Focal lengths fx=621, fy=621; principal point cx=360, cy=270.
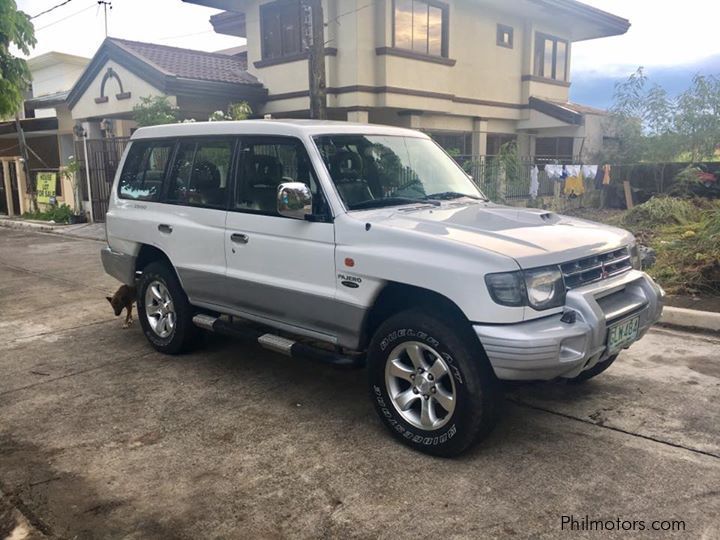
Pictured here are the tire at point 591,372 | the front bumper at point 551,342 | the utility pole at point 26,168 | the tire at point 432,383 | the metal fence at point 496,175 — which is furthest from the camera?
the utility pole at point 26,168

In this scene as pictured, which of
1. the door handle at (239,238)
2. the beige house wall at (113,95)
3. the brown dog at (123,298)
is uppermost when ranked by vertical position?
the beige house wall at (113,95)

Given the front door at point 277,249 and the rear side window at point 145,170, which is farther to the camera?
the rear side window at point 145,170

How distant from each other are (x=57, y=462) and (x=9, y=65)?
7.25m

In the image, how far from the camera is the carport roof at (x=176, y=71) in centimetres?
1445

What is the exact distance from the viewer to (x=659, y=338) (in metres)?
6.07

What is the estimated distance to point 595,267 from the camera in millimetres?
3775

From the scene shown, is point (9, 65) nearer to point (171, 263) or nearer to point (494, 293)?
point (171, 263)

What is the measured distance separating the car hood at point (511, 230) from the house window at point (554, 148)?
16739 millimetres

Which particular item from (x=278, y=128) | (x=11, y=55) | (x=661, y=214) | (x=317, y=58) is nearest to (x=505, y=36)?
(x=661, y=214)

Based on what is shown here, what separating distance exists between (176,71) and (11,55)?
6.43m

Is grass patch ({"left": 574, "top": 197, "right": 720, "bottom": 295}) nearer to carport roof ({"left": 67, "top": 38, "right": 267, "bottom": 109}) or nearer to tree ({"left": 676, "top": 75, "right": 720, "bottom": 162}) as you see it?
tree ({"left": 676, "top": 75, "right": 720, "bottom": 162})

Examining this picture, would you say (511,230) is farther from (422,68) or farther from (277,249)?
(422,68)

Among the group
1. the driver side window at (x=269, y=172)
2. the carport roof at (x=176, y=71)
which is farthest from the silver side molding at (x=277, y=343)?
the carport roof at (x=176, y=71)

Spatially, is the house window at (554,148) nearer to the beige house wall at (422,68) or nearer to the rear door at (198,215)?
the beige house wall at (422,68)
